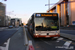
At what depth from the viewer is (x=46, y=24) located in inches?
367

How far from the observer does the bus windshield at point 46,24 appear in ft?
30.2

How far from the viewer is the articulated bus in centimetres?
920

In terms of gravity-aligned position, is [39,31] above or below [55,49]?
above

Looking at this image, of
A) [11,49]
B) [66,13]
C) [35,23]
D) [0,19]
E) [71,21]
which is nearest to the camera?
[11,49]

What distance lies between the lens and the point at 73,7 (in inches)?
1769

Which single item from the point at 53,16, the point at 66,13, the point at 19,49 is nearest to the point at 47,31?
the point at 53,16

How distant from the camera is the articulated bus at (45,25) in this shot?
30.2 ft

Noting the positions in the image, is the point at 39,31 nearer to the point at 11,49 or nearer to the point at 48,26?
the point at 48,26

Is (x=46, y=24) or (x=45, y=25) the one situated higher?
(x=46, y=24)

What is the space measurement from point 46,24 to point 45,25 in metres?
0.16

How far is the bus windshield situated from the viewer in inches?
362

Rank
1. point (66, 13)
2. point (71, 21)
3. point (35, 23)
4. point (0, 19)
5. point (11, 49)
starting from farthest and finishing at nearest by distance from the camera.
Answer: point (0, 19) → point (66, 13) → point (71, 21) → point (35, 23) → point (11, 49)

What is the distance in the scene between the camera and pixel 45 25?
9273 millimetres

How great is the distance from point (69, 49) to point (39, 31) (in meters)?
3.92
